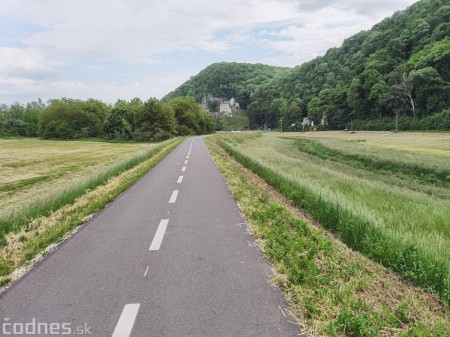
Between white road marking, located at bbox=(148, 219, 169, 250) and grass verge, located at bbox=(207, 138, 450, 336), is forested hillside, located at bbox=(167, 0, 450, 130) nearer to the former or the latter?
grass verge, located at bbox=(207, 138, 450, 336)

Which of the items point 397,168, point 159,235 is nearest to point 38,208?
point 159,235

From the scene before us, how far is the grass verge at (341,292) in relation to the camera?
3409 mm

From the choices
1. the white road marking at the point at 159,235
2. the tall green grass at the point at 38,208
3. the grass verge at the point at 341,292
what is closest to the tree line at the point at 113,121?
the tall green grass at the point at 38,208

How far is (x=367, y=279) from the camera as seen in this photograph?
14.5 ft

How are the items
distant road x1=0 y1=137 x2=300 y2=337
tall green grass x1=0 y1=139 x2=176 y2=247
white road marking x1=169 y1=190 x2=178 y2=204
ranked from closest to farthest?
distant road x1=0 y1=137 x2=300 y2=337, tall green grass x1=0 y1=139 x2=176 y2=247, white road marking x1=169 y1=190 x2=178 y2=204

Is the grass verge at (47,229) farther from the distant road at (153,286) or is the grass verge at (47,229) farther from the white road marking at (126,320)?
the white road marking at (126,320)

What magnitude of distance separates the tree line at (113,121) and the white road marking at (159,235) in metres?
82.3

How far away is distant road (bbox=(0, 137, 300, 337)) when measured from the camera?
143 inches

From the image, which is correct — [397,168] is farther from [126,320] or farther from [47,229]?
[126,320]

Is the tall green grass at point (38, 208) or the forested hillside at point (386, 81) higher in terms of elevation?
the forested hillside at point (386, 81)

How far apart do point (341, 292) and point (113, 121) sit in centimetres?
10234

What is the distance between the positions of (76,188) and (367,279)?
10.6 metres

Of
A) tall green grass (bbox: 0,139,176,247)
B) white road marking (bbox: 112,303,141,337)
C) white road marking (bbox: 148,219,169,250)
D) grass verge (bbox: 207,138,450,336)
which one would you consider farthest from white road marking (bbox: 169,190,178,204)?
white road marking (bbox: 112,303,141,337)

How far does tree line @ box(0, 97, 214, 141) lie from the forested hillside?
49.2 metres
